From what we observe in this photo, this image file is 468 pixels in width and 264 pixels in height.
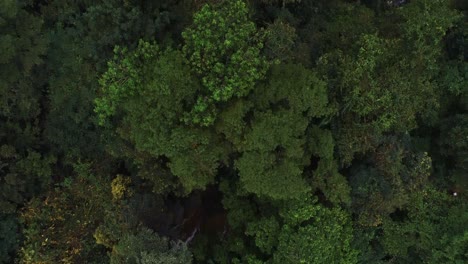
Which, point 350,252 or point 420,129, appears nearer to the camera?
point 350,252

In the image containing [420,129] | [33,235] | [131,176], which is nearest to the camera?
[33,235]

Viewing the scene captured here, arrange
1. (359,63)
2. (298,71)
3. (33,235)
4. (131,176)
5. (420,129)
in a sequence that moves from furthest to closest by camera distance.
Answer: (420,129)
(131,176)
(33,235)
(359,63)
(298,71)

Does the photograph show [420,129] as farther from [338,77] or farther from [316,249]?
[316,249]

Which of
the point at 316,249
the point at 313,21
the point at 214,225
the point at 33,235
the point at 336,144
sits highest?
the point at 313,21

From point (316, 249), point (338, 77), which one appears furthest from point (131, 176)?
point (338, 77)

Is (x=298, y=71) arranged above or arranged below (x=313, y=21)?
below

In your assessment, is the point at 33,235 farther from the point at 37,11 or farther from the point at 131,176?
the point at 37,11
